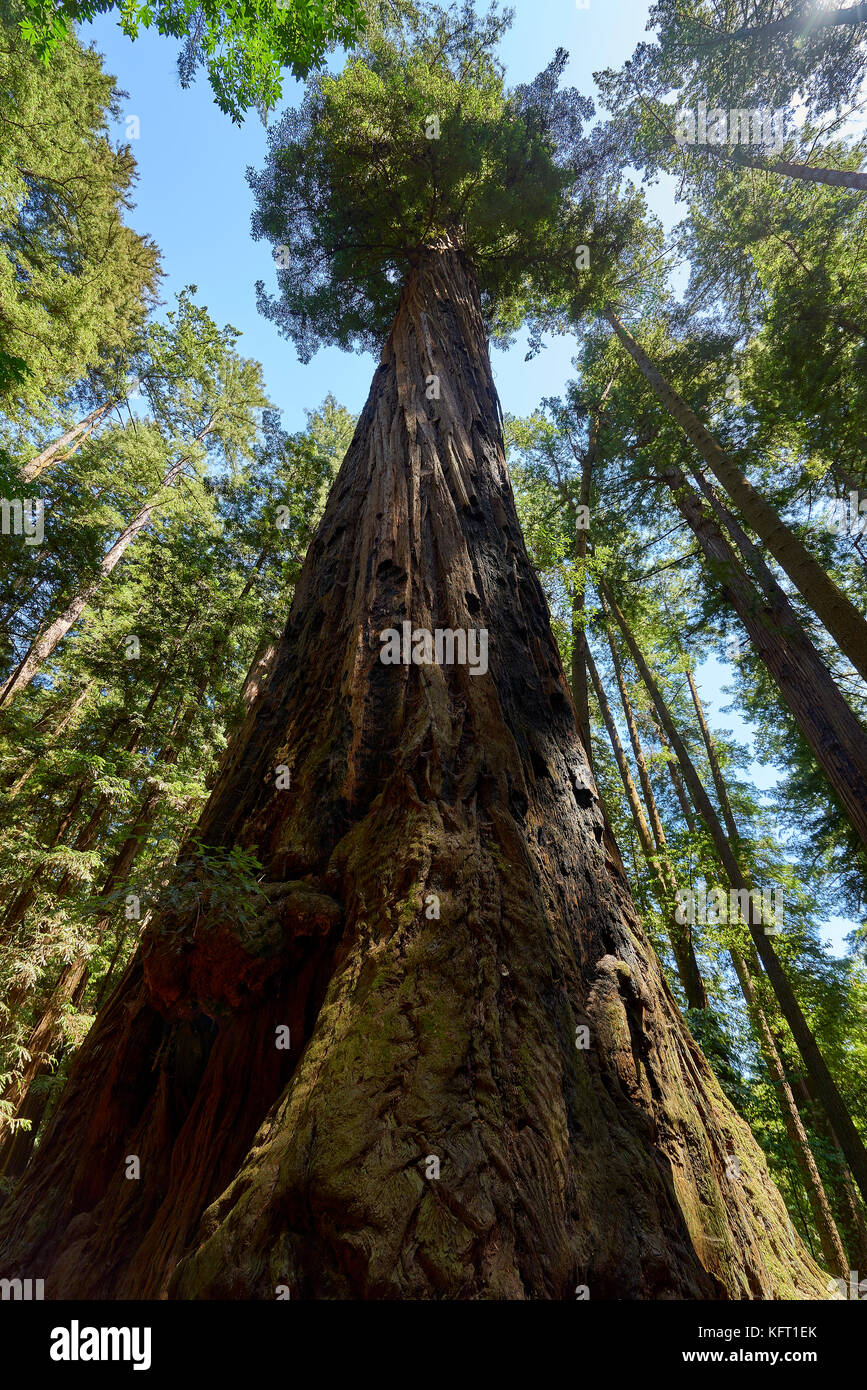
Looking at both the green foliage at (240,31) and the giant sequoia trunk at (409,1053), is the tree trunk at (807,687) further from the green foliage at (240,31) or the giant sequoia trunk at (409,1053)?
the green foliage at (240,31)

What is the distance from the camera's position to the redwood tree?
4.29 ft

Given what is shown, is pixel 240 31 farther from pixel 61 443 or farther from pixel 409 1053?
pixel 61 443

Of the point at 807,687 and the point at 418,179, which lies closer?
the point at 807,687

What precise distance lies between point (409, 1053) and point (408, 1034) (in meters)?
0.05

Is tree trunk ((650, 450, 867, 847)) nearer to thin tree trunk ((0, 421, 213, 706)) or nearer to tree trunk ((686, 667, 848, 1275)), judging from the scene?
tree trunk ((686, 667, 848, 1275))

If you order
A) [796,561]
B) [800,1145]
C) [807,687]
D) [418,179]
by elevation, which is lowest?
[800,1145]

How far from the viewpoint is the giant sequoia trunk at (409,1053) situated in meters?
1.30

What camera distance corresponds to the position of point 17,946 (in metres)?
6.35

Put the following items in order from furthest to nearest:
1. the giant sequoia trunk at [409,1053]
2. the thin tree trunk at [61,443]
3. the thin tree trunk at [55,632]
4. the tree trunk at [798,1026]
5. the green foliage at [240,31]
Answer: the thin tree trunk at [61,443] < the thin tree trunk at [55,632] < the tree trunk at [798,1026] < the green foliage at [240,31] < the giant sequoia trunk at [409,1053]

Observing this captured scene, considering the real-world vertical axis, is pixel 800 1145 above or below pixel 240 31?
below

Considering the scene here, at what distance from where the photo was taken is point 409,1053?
1.53 metres

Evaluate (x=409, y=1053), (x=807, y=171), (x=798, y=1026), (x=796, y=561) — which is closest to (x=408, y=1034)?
(x=409, y=1053)

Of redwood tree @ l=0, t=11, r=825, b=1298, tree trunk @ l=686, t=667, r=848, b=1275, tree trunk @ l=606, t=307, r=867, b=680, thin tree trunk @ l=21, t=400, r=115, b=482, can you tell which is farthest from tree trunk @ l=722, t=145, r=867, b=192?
thin tree trunk @ l=21, t=400, r=115, b=482

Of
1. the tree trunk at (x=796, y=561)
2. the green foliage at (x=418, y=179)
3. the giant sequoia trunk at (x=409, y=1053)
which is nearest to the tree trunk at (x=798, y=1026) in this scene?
the tree trunk at (x=796, y=561)
